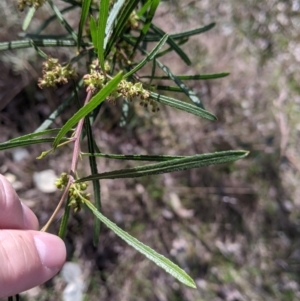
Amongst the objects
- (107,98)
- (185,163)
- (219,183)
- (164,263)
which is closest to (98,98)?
(107,98)

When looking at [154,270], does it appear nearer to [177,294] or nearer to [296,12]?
[177,294]

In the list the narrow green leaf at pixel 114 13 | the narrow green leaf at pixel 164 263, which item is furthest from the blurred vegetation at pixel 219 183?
the narrow green leaf at pixel 164 263

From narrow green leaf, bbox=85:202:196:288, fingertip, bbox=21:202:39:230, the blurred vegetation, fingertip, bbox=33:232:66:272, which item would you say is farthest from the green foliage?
the blurred vegetation

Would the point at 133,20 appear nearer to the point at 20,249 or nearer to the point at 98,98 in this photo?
the point at 98,98

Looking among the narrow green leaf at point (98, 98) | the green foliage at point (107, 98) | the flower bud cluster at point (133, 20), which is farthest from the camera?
the flower bud cluster at point (133, 20)

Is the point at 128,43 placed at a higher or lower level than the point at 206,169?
higher

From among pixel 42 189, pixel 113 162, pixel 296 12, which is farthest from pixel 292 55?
pixel 42 189

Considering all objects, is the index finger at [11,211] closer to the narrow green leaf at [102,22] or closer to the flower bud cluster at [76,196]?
the flower bud cluster at [76,196]
